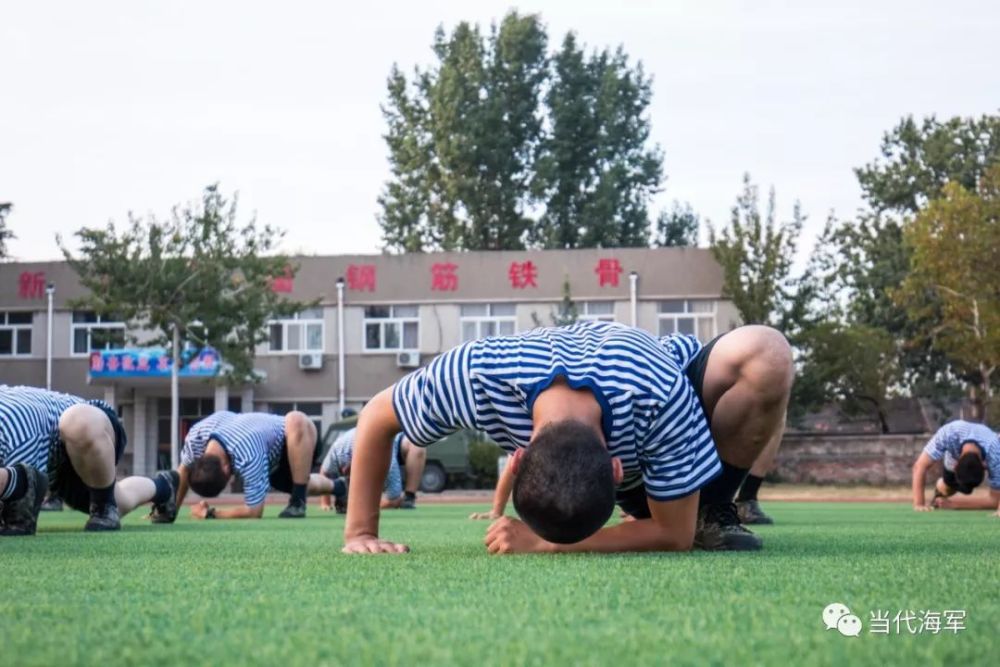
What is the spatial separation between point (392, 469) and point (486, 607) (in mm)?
13779

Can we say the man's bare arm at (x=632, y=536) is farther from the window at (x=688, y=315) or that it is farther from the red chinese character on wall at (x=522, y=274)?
the red chinese character on wall at (x=522, y=274)

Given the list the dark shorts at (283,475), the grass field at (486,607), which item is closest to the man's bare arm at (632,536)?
the grass field at (486,607)

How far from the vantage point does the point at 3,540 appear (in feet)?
22.9

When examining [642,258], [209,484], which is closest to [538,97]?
[642,258]

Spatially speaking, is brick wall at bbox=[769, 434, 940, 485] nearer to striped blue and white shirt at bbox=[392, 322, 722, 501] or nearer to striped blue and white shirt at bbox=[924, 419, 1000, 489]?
striped blue and white shirt at bbox=[924, 419, 1000, 489]

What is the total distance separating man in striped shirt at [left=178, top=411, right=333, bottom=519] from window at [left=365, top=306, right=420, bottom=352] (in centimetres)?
2701

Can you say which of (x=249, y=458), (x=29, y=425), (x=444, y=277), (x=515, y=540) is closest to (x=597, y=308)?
(x=444, y=277)

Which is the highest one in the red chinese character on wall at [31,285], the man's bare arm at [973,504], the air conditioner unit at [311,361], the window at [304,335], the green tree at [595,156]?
the green tree at [595,156]

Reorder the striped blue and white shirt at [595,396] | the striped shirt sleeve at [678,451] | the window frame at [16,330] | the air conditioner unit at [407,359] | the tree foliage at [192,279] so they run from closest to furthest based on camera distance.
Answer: the striped blue and white shirt at [595,396] → the striped shirt sleeve at [678,451] → the tree foliage at [192,279] → the air conditioner unit at [407,359] → the window frame at [16,330]

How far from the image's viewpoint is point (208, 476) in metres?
12.2

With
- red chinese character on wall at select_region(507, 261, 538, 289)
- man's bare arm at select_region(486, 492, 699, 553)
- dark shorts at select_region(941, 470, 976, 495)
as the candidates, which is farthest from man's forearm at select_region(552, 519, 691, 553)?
red chinese character on wall at select_region(507, 261, 538, 289)

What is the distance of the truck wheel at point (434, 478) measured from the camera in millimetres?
33062

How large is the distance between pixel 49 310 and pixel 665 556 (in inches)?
1536

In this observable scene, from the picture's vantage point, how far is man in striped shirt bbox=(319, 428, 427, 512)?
16.6 m
